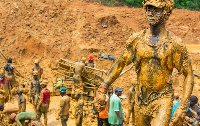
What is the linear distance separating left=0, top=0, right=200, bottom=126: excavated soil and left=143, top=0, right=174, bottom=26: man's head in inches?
547

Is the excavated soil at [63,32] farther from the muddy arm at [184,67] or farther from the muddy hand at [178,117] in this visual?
the muddy hand at [178,117]

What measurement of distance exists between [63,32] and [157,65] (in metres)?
17.8

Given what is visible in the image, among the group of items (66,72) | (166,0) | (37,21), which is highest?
(166,0)

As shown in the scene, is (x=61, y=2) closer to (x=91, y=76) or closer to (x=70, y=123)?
(x=91, y=76)

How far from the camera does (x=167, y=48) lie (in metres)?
5.87

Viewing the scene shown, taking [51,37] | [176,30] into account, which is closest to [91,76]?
[51,37]

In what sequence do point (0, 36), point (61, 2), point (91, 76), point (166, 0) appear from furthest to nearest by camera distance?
point (61, 2)
point (0, 36)
point (91, 76)
point (166, 0)

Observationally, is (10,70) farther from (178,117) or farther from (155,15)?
(178,117)

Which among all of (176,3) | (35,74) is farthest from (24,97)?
(176,3)

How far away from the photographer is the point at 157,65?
19.5 feet

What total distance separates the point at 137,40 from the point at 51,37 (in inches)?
678

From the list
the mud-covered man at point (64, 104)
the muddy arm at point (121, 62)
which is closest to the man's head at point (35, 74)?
the mud-covered man at point (64, 104)

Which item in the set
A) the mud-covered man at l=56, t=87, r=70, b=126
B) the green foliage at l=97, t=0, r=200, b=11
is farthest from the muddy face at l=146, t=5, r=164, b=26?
the green foliage at l=97, t=0, r=200, b=11

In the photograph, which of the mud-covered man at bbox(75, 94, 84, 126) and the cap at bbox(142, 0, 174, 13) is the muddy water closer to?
the mud-covered man at bbox(75, 94, 84, 126)
